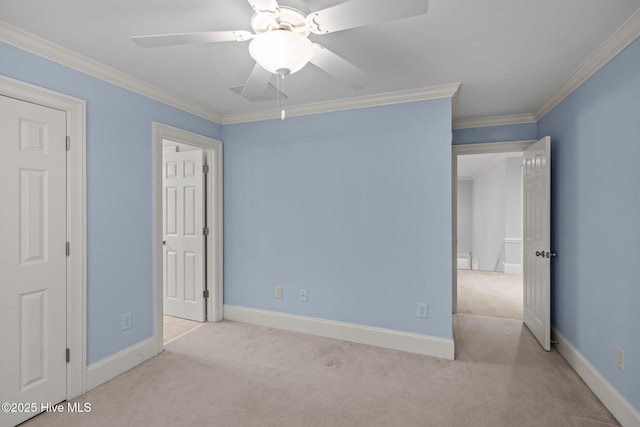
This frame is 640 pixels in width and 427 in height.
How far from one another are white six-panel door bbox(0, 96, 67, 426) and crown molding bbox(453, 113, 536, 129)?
394 cm

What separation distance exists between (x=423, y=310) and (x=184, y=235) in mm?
2782

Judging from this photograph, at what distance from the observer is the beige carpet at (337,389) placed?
6.68ft

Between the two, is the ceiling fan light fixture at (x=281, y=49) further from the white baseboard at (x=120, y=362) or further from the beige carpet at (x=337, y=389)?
the white baseboard at (x=120, y=362)

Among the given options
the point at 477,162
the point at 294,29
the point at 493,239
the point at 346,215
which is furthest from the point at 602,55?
the point at 493,239

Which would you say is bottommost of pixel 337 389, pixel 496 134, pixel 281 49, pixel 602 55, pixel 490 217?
pixel 337 389

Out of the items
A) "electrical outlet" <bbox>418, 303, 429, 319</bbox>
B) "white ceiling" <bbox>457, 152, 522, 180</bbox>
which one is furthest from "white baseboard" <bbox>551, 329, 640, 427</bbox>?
"white ceiling" <bbox>457, 152, 522, 180</bbox>

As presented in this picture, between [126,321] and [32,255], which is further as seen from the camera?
[126,321]

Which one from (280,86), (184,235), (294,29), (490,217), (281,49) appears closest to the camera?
(281,49)

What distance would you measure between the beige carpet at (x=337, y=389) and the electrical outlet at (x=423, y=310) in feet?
1.18

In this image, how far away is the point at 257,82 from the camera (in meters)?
1.90

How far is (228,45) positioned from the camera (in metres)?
2.10

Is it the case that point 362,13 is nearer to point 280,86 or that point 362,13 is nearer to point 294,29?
point 294,29

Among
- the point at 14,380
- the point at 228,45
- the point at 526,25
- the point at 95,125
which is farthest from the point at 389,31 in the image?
the point at 14,380

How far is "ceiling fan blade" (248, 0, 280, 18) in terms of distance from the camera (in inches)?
49.5
